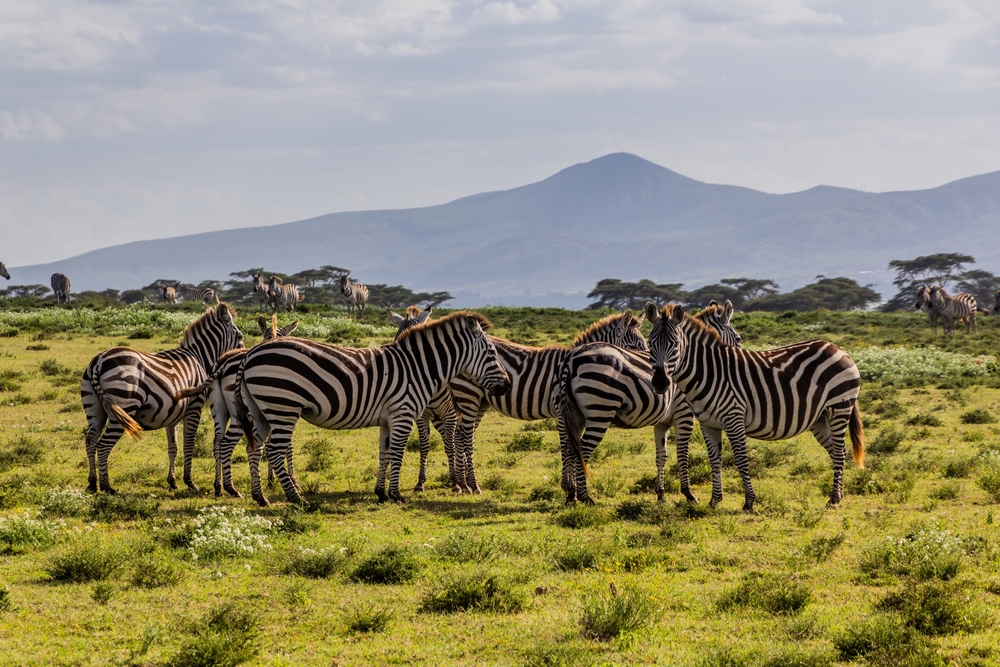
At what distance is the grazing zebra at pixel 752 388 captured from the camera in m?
12.2

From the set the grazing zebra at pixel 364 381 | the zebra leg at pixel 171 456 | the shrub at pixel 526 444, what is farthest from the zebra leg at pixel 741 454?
the zebra leg at pixel 171 456

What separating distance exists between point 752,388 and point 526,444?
6.34m

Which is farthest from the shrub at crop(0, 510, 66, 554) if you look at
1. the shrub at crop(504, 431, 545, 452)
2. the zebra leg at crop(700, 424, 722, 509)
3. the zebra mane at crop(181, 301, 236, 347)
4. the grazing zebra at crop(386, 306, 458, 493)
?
the shrub at crop(504, 431, 545, 452)

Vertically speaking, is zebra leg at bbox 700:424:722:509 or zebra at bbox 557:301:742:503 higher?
zebra at bbox 557:301:742:503

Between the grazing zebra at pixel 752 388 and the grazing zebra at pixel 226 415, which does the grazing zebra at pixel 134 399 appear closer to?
the grazing zebra at pixel 226 415

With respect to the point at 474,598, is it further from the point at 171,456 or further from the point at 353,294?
the point at 353,294

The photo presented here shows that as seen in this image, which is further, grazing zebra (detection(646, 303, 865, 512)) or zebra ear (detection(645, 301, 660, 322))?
grazing zebra (detection(646, 303, 865, 512))

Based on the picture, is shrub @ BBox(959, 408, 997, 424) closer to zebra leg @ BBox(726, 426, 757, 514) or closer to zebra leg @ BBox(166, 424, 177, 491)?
zebra leg @ BBox(726, 426, 757, 514)

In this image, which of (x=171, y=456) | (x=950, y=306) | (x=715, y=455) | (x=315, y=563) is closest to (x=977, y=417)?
(x=715, y=455)

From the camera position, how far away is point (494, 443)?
60.5 ft

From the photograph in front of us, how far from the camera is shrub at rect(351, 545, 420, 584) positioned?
358 inches

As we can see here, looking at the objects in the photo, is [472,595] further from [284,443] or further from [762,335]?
[762,335]

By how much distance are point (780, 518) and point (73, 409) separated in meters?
15.5

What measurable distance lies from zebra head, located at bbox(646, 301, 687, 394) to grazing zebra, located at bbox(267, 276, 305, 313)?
1524 inches
